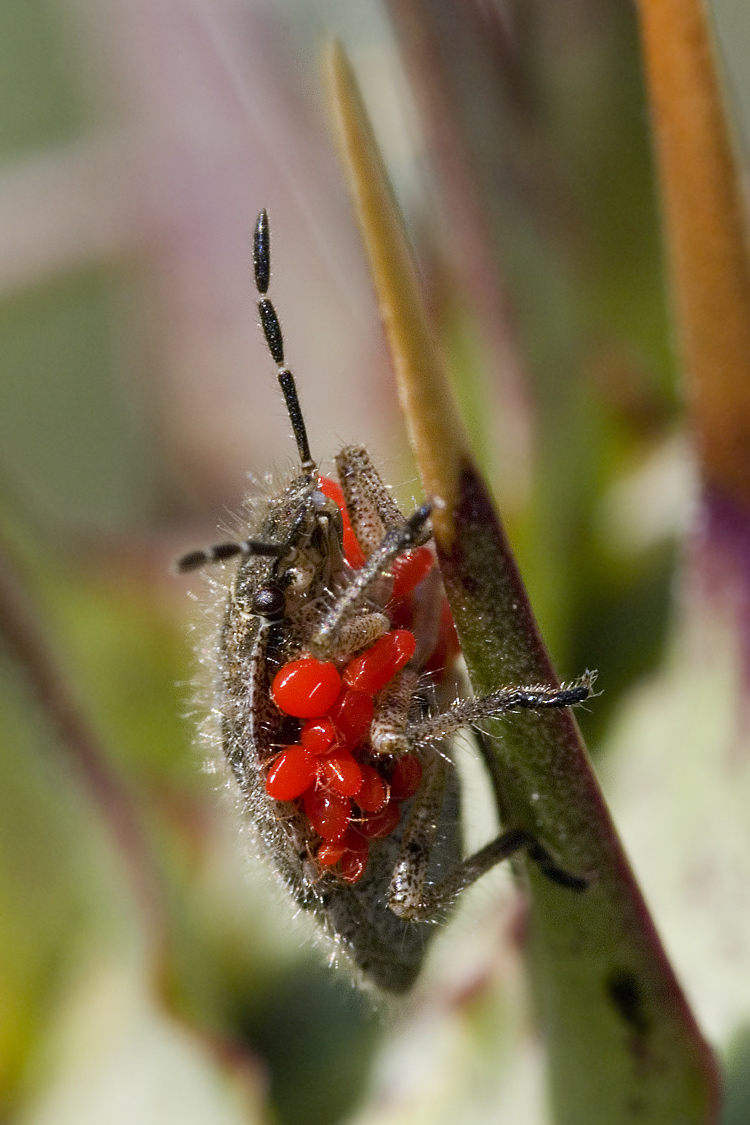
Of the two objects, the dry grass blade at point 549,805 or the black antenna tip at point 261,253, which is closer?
the dry grass blade at point 549,805

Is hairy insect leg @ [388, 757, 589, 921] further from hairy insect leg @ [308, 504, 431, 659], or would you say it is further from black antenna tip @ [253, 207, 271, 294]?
black antenna tip @ [253, 207, 271, 294]

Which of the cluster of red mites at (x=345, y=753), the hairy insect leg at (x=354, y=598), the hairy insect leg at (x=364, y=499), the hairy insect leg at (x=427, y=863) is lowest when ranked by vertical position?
the hairy insect leg at (x=427, y=863)

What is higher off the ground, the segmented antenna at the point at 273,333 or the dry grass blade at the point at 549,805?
the segmented antenna at the point at 273,333

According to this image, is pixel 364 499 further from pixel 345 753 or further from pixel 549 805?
pixel 549 805

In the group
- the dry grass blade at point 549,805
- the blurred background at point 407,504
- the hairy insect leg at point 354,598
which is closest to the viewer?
the dry grass blade at point 549,805

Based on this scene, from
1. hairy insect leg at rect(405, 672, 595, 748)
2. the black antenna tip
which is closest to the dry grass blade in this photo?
hairy insect leg at rect(405, 672, 595, 748)

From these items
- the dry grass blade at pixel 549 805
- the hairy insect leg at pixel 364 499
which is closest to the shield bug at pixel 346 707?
the hairy insect leg at pixel 364 499

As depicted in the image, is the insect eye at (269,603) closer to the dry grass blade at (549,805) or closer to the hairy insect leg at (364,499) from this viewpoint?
the hairy insect leg at (364,499)

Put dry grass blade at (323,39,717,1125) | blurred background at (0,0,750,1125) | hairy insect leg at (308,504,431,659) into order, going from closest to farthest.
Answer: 1. dry grass blade at (323,39,717,1125)
2. hairy insect leg at (308,504,431,659)
3. blurred background at (0,0,750,1125)
